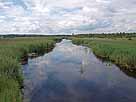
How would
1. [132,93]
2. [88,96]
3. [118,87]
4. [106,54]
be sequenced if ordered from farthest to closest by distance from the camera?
[106,54] → [118,87] → [132,93] → [88,96]

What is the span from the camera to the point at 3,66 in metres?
18.3

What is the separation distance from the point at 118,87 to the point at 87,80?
10.6 feet

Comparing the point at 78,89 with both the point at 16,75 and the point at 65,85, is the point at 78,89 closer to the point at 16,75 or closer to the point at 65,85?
the point at 65,85

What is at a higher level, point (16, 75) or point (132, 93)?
point (16, 75)

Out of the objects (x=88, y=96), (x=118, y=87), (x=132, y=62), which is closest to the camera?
(x=88, y=96)

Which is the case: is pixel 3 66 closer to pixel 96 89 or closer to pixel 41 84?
pixel 41 84

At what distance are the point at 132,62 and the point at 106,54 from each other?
11808mm

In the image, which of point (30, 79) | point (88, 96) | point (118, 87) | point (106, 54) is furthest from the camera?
point (106, 54)

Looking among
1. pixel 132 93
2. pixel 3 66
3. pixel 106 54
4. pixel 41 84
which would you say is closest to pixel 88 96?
pixel 132 93

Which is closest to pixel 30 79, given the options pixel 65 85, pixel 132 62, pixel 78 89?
pixel 65 85

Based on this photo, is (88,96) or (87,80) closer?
(88,96)

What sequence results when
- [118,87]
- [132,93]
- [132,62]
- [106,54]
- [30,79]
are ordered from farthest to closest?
[106,54] < [132,62] < [30,79] < [118,87] < [132,93]

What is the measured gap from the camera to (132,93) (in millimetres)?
17828

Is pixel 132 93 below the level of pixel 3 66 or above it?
below
